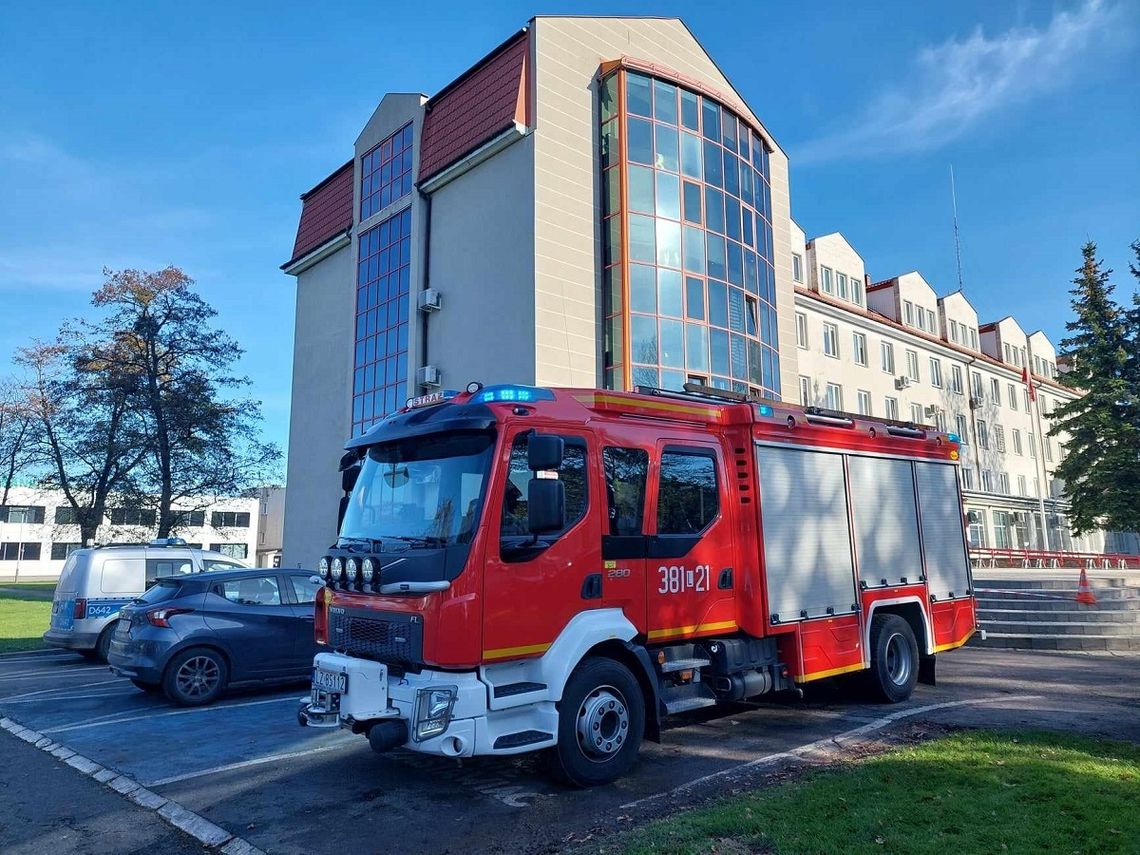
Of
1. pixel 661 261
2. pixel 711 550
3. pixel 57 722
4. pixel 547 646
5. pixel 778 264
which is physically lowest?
pixel 57 722

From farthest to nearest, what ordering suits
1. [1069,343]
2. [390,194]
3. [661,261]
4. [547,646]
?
1. [1069,343]
2. [390,194]
3. [661,261]
4. [547,646]

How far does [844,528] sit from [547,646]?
13.8 feet

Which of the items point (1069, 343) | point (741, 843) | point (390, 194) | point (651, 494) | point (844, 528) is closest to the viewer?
point (741, 843)

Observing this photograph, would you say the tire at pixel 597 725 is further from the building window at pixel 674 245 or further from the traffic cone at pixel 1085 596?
the building window at pixel 674 245

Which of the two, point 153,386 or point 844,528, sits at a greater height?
point 153,386

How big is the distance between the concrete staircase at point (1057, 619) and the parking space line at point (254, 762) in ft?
36.7

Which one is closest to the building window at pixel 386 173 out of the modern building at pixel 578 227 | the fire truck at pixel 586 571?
the modern building at pixel 578 227

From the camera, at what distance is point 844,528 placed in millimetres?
8383

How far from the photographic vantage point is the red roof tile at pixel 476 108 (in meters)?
21.4

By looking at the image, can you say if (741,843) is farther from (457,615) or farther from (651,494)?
(651,494)

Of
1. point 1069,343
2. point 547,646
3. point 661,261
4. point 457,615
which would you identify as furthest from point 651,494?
point 1069,343

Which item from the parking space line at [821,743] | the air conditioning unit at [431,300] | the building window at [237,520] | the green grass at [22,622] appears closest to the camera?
the parking space line at [821,743]

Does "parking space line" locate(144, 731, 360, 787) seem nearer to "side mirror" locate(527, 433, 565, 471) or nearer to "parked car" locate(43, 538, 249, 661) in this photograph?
"side mirror" locate(527, 433, 565, 471)

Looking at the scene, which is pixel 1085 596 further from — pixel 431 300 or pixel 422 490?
pixel 431 300
